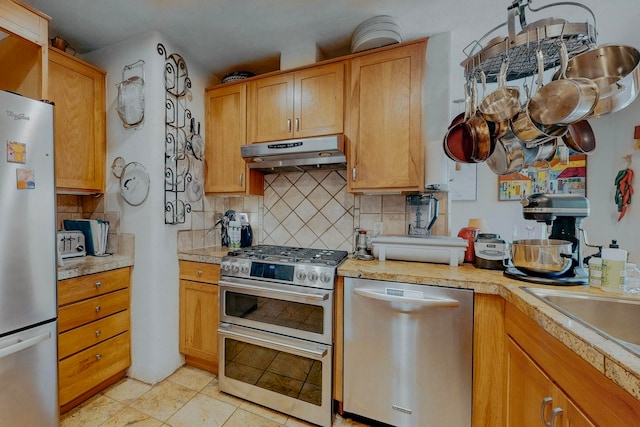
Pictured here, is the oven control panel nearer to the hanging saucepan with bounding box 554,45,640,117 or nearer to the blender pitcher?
the blender pitcher

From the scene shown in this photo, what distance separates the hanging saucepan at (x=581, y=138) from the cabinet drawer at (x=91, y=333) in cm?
286

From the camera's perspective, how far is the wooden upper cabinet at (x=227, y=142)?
212 cm

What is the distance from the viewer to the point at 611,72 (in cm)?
107

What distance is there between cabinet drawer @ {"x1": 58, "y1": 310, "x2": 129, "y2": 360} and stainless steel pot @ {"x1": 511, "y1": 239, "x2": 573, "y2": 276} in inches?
97.0

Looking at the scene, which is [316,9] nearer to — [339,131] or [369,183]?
[339,131]

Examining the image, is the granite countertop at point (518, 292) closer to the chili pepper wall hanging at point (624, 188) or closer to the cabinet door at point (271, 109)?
the cabinet door at point (271, 109)

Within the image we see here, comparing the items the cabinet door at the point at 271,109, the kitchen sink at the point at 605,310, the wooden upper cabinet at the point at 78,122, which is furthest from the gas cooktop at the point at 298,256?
the wooden upper cabinet at the point at 78,122

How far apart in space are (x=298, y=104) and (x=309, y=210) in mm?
830

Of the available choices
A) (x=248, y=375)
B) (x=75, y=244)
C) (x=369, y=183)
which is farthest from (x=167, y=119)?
(x=248, y=375)

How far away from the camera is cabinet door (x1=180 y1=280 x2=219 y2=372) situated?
190 cm

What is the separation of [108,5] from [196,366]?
2.52 meters

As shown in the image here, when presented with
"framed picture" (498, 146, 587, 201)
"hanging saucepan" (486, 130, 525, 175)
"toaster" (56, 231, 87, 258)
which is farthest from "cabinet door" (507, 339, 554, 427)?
"toaster" (56, 231, 87, 258)

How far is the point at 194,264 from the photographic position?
197cm

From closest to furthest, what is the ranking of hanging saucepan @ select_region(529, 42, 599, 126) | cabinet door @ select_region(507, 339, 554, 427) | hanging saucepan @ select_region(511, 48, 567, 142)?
cabinet door @ select_region(507, 339, 554, 427), hanging saucepan @ select_region(529, 42, 599, 126), hanging saucepan @ select_region(511, 48, 567, 142)
